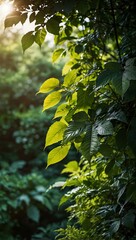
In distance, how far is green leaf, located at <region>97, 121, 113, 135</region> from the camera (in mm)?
1050

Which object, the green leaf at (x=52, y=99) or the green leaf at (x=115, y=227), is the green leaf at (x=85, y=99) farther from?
the green leaf at (x=115, y=227)

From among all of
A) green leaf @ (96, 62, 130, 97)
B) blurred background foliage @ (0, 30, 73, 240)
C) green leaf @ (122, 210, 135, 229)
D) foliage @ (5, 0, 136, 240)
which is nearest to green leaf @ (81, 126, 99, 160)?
foliage @ (5, 0, 136, 240)

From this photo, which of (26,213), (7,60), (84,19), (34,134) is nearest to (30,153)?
(34,134)

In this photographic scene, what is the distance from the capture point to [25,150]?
615 centimetres

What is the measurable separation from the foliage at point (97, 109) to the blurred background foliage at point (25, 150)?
7.60 feet

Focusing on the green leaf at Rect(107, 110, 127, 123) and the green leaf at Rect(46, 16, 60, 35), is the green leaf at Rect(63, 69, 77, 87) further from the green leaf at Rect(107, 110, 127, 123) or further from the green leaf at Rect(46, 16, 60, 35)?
the green leaf at Rect(107, 110, 127, 123)

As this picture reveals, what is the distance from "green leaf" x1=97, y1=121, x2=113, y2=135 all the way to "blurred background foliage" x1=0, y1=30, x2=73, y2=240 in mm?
2836

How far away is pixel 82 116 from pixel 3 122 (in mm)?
5205

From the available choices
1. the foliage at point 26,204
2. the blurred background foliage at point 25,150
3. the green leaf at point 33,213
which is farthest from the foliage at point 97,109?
the green leaf at point 33,213

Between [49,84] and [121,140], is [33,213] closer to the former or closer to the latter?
[49,84]

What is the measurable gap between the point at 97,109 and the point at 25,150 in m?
5.01

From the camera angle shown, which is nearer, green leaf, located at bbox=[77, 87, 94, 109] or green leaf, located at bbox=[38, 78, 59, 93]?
green leaf, located at bbox=[77, 87, 94, 109]

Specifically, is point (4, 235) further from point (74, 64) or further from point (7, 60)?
point (7, 60)

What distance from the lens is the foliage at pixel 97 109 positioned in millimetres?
1059
